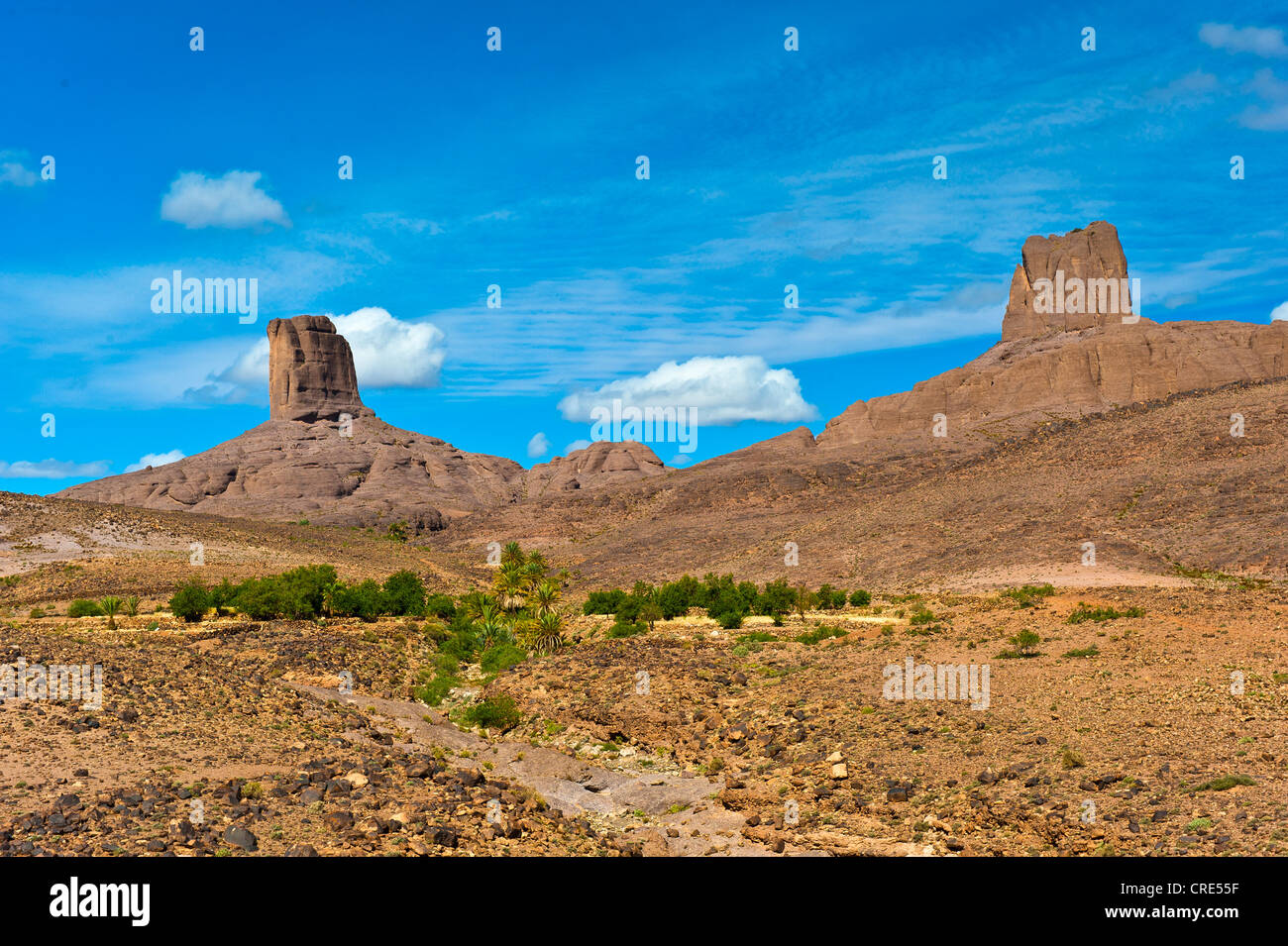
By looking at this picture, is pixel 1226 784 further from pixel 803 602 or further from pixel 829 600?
pixel 829 600

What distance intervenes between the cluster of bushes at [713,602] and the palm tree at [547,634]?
3928 millimetres

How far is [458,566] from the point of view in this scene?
294 feet

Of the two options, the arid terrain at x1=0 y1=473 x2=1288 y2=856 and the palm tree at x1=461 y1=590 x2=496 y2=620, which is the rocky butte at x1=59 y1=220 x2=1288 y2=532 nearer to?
the palm tree at x1=461 y1=590 x2=496 y2=620

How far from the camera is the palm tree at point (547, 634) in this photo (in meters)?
39.5

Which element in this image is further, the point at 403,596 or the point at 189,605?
the point at 403,596

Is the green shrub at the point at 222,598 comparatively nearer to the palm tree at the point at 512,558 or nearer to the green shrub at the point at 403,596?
the green shrub at the point at 403,596

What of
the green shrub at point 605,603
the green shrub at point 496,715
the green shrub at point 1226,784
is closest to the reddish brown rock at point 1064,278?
the green shrub at point 605,603

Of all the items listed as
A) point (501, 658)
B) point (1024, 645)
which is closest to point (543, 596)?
point (501, 658)

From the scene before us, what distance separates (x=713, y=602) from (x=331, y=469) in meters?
114

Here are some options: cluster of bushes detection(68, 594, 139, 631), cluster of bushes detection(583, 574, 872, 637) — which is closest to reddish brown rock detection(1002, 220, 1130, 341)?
cluster of bushes detection(583, 574, 872, 637)

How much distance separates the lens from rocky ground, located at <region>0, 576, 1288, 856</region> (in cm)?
1614

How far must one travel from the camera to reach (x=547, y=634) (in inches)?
1587
